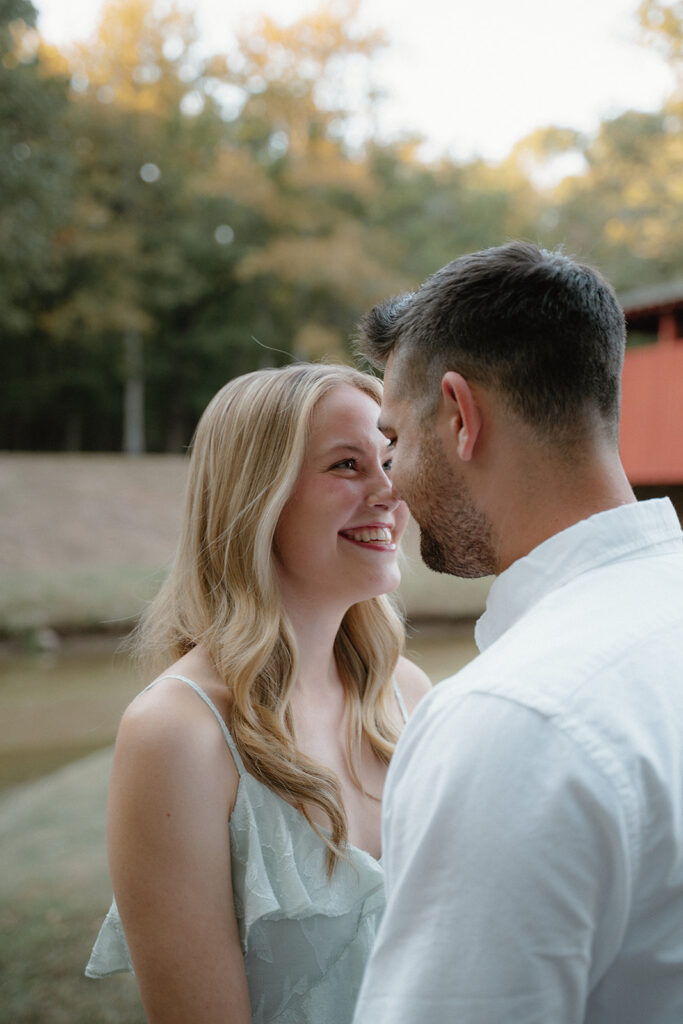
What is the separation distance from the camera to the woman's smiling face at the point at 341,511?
6.97 feet

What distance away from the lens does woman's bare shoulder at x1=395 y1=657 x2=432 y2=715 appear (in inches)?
102

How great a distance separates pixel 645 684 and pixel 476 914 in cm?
29

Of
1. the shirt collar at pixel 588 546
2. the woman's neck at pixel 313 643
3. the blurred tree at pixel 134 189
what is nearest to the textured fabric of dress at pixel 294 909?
the woman's neck at pixel 313 643

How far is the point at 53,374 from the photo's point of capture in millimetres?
29391

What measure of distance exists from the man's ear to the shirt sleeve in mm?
430

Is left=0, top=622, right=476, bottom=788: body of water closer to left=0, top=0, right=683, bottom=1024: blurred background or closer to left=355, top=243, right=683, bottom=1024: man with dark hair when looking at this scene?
left=0, top=0, right=683, bottom=1024: blurred background

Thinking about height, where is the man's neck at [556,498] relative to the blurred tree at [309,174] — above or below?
below

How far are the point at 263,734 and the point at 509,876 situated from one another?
41.4 inches

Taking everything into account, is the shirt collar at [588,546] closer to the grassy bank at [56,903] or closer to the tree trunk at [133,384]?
the grassy bank at [56,903]

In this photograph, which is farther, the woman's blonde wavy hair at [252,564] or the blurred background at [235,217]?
the blurred background at [235,217]

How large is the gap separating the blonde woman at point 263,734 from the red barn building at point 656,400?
873cm

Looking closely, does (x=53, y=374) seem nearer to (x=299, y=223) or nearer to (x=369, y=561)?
(x=299, y=223)

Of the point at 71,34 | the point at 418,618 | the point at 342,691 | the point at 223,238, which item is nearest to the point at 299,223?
the point at 223,238

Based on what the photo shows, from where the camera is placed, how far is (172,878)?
1693 millimetres
